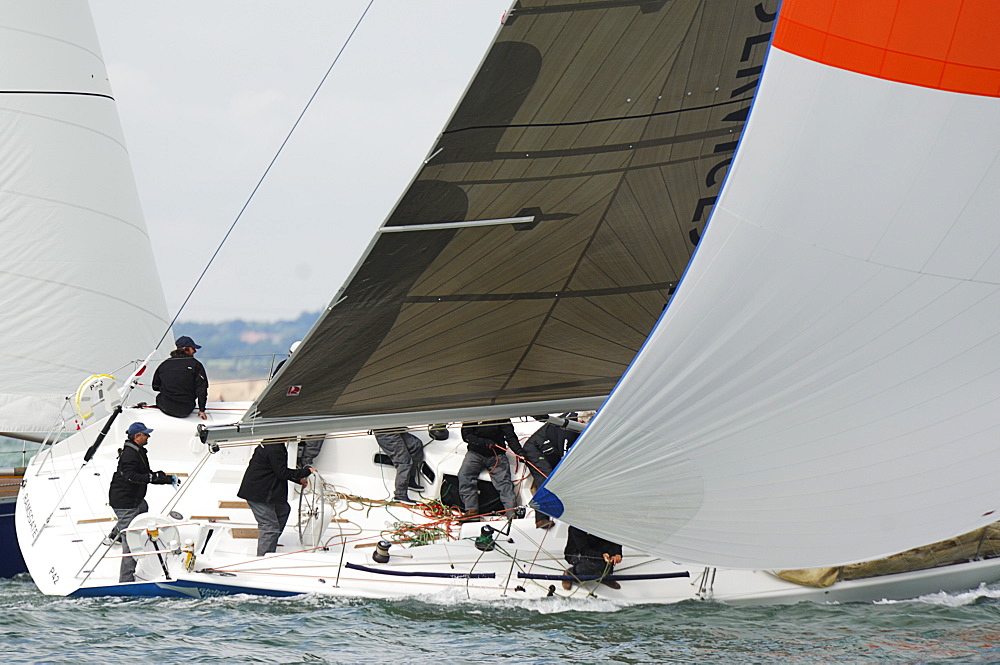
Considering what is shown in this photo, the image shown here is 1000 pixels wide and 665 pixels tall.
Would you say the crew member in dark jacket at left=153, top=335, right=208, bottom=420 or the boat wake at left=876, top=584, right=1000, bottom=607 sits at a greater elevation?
the crew member in dark jacket at left=153, top=335, right=208, bottom=420

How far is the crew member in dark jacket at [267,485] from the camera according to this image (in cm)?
712

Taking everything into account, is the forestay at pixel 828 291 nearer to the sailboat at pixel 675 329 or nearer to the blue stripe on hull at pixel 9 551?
the sailboat at pixel 675 329

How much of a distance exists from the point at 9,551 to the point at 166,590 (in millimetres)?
2932

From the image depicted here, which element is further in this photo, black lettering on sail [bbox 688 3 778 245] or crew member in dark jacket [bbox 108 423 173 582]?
crew member in dark jacket [bbox 108 423 173 582]

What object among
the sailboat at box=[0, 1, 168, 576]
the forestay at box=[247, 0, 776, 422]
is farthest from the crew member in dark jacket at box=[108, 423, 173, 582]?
the sailboat at box=[0, 1, 168, 576]

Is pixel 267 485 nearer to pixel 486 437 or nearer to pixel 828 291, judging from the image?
pixel 486 437

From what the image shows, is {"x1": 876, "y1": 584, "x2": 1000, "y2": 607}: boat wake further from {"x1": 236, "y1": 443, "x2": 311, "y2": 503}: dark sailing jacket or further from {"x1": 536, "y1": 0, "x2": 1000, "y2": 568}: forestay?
{"x1": 236, "y1": 443, "x2": 311, "y2": 503}: dark sailing jacket

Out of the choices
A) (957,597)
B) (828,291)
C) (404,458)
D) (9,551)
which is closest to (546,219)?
(828,291)

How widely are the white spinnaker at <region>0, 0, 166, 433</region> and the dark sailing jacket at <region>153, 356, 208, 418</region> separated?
5.31ft

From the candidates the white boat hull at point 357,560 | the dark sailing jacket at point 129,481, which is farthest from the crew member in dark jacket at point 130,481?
the white boat hull at point 357,560

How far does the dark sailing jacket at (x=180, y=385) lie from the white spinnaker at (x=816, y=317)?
5141 mm

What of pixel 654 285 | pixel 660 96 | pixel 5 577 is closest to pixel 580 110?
pixel 660 96

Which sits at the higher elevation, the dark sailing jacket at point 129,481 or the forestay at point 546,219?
the forestay at point 546,219

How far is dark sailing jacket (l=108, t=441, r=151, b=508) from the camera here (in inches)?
287
